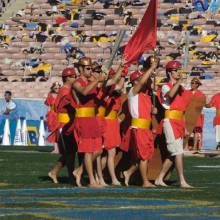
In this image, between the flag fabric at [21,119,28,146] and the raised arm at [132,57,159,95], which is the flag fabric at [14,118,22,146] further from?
the raised arm at [132,57,159,95]

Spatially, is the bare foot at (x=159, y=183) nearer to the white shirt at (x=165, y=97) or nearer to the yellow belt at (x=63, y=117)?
the white shirt at (x=165, y=97)

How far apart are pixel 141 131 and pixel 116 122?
995 millimetres

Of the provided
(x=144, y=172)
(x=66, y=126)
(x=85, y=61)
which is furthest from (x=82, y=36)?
(x=85, y=61)

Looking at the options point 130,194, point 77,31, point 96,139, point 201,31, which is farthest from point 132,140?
point 77,31

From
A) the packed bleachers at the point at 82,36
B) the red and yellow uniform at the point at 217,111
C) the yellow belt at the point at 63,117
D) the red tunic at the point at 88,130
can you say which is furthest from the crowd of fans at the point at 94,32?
the red tunic at the point at 88,130

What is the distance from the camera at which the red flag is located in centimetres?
1591

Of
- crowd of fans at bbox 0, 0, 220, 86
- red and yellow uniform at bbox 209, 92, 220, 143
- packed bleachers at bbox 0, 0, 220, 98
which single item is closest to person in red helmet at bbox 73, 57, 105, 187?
red and yellow uniform at bbox 209, 92, 220, 143

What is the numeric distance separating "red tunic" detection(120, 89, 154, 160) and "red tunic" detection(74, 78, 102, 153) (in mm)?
525

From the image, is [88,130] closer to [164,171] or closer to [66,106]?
[66,106]

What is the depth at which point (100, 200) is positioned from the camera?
12484 millimetres

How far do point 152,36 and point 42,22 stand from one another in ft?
80.2

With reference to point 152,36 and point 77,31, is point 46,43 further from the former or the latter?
point 152,36

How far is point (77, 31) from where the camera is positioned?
38.8m

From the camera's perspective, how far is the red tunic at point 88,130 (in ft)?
48.5
